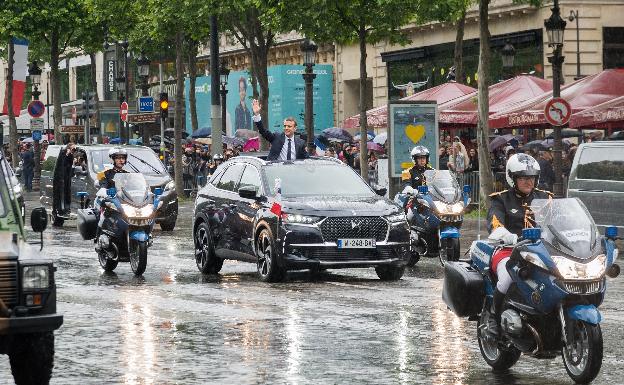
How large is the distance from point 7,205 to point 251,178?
28.5ft

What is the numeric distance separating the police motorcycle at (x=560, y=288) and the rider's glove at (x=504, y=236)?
0.51 ft

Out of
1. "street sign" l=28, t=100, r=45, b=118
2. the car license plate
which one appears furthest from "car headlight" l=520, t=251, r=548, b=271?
"street sign" l=28, t=100, r=45, b=118

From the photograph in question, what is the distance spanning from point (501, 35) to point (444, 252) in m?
30.7

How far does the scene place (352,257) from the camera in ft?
59.2

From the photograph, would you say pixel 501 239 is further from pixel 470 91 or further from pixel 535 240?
pixel 470 91

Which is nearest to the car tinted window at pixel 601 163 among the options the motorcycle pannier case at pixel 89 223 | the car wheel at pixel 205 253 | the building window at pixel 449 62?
the car wheel at pixel 205 253

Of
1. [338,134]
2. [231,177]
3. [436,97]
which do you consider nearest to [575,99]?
[436,97]

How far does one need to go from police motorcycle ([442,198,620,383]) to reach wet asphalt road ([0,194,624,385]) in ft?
1.10

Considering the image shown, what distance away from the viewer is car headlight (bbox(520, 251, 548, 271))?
10.0 meters

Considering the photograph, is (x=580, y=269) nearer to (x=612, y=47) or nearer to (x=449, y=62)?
(x=612, y=47)

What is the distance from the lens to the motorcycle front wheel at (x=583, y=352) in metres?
9.61

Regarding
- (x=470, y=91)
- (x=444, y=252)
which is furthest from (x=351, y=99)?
(x=444, y=252)

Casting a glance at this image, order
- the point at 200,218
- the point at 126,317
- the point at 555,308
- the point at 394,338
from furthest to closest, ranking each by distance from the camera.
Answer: the point at 200,218 → the point at 126,317 → the point at 394,338 → the point at 555,308

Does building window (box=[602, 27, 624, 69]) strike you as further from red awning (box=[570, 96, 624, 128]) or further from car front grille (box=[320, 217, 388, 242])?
car front grille (box=[320, 217, 388, 242])
